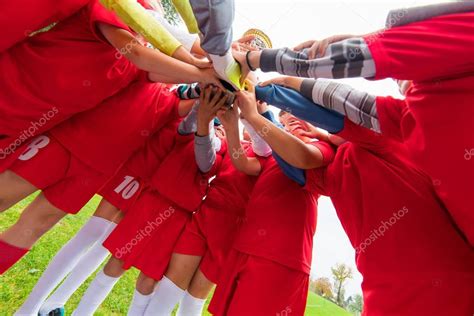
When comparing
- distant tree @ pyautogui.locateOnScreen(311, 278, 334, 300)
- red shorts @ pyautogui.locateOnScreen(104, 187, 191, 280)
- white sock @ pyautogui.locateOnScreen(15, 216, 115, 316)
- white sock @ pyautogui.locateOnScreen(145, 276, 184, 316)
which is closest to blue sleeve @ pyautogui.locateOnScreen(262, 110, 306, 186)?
red shorts @ pyautogui.locateOnScreen(104, 187, 191, 280)

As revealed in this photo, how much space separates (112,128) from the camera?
1.13m

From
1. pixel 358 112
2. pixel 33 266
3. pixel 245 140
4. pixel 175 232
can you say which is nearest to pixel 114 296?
Answer: pixel 33 266

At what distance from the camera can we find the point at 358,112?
33.3 inches

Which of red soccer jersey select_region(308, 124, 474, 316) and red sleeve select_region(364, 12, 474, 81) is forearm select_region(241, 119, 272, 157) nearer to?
red soccer jersey select_region(308, 124, 474, 316)

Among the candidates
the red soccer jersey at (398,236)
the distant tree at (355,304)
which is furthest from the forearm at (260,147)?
the distant tree at (355,304)

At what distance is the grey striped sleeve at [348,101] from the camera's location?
84 cm

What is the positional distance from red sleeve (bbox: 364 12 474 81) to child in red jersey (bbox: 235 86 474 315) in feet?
0.54

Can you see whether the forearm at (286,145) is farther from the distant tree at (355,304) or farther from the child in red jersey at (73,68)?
the distant tree at (355,304)

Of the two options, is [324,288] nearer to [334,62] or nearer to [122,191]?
[122,191]

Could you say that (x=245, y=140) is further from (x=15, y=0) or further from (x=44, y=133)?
(x=15, y=0)

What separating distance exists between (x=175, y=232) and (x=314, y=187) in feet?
1.78

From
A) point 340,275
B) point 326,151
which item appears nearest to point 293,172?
point 326,151

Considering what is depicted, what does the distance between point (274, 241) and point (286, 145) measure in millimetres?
326

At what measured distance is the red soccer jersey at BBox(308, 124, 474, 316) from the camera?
82cm
